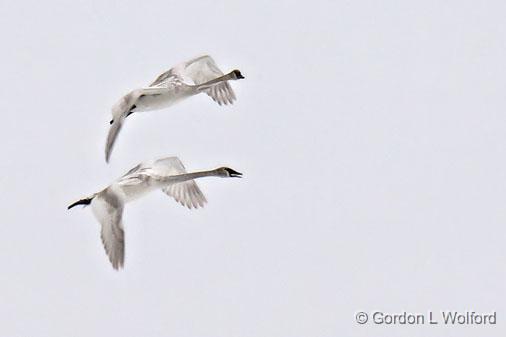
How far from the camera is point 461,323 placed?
44.1 m

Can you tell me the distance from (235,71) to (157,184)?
2950 mm

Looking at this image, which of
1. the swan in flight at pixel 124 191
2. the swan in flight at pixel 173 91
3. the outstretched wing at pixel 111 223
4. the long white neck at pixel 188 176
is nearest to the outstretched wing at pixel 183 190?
A: the swan in flight at pixel 124 191

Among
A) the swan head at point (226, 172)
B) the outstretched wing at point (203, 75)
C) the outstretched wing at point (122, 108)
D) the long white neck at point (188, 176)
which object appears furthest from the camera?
the outstretched wing at point (203, 75)

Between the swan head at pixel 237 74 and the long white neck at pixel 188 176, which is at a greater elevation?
the swan head at pixel 237 74

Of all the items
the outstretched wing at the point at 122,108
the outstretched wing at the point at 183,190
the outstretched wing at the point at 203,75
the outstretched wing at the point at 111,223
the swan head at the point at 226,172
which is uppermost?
the outstretched wing at the point at 203,75

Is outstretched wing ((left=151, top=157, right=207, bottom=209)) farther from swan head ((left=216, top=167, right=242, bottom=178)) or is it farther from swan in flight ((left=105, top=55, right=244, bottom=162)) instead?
swan head ((left=216, top=167, right=242, bottom=178))

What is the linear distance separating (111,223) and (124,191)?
1.23 metres

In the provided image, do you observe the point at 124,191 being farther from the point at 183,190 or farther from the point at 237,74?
the point at 183,190

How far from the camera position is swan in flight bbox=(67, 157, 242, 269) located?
30.9 m

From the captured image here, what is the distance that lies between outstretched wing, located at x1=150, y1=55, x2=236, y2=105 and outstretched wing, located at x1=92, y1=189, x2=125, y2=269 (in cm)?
447

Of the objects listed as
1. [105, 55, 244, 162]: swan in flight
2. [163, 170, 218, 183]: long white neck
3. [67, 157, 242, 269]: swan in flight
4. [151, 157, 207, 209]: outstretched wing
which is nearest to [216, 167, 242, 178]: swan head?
[67, 157, 242, 269]: swan in flight

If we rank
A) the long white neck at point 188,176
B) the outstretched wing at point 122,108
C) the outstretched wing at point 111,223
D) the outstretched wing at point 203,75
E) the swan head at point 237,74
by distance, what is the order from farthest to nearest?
the outstretched wing at point 203,75 < the swan head at point 237,74 < the outstretched wing at point 122,108 < the long white neck at point 188,176 < the outstretched wing at point 111,223

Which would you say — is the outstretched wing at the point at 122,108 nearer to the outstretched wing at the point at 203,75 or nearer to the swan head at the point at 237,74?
the outstretched wing at the point at 203,75

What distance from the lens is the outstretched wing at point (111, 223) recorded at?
30594 mm
